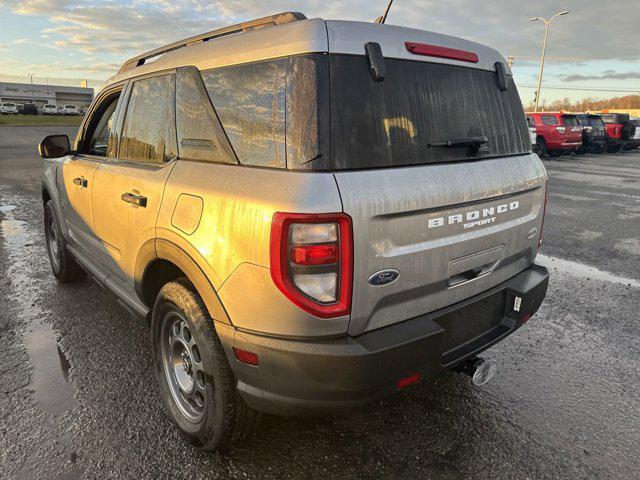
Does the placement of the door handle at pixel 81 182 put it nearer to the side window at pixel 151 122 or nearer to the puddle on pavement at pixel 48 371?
the side window at pixel 151 122

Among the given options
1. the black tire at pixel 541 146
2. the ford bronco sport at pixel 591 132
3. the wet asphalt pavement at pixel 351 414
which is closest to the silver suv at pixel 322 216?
the wet asphalt pavement at pixel 351 414

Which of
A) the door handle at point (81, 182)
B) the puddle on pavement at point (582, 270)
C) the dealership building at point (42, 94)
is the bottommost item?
the puddle on pavement at point (582, 270)

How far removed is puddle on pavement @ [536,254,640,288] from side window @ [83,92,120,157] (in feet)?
15.7

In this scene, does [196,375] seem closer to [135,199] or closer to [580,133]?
[135,199]

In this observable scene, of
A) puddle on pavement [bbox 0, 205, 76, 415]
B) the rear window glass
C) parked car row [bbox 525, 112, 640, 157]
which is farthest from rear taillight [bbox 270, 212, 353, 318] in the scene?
the rear window glass

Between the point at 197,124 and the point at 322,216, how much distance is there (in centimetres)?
100

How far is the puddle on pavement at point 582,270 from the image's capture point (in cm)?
521

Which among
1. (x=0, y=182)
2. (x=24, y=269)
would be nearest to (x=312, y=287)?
(x=24, y=269)

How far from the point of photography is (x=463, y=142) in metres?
2.35

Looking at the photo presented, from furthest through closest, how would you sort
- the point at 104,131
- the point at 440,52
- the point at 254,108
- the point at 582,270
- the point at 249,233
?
the point at 582,270 < the point at 104,131 < the point at 440,52 < the point at 254,108 < the point at 249,233

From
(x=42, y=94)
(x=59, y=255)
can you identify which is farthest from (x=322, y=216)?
(x=42, y=94)

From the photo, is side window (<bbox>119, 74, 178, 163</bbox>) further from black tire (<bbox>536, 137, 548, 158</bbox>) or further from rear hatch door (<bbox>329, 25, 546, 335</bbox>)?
black tire (<bbox>536, 137, 548, 158</bbox>)

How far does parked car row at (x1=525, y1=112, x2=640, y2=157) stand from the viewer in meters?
19.4

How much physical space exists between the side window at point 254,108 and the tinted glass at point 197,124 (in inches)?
2.2
